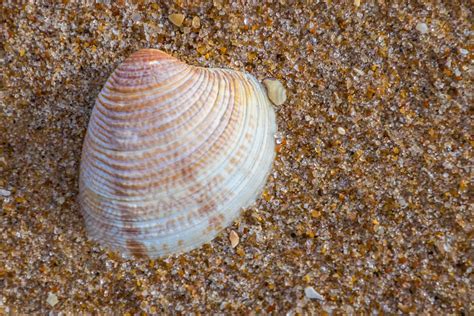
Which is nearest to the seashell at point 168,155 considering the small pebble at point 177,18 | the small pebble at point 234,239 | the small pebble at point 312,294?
the small pebble at point 234,239

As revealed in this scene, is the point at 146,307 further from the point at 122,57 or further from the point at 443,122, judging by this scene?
the point at 443,122

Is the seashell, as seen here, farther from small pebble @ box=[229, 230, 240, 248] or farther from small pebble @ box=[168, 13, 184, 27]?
small pebble @ box=[168, 13, 184, 27]

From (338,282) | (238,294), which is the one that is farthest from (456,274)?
(238,294)

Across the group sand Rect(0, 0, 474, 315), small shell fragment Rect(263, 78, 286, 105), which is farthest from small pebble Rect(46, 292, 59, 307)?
small shell fragment Rect(263, 78, 286, 105)

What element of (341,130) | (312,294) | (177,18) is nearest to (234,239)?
(312,294)

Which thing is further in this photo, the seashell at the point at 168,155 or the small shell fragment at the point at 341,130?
the small shell fragment at the point at 341,130

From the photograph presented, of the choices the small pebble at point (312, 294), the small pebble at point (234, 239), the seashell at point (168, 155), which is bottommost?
the small pebble at point (312, 294)

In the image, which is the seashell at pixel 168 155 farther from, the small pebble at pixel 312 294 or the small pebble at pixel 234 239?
the small pebble at pixel 312 294
